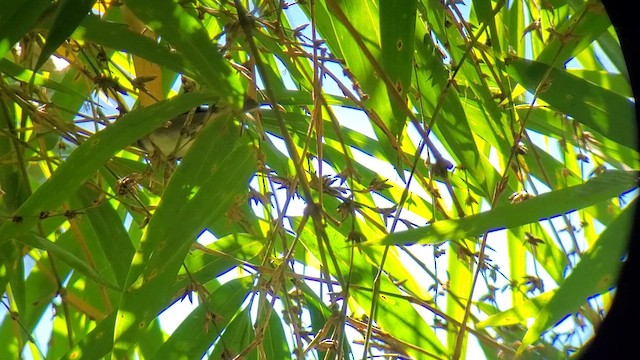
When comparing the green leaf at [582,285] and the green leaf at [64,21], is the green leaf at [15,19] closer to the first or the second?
the green leaf at [64,21]

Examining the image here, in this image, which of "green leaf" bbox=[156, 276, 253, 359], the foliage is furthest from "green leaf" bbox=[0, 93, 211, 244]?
"green leaf" bbox=[156, 276, 253, 359]

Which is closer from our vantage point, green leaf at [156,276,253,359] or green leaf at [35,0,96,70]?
green leaf at [35,0,96,70]

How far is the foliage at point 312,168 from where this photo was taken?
31.9 inches

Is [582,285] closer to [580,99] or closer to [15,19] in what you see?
[580,99]

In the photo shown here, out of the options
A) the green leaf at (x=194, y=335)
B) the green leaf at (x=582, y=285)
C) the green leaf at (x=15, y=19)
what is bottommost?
the green leaf at (x=582, y=285)

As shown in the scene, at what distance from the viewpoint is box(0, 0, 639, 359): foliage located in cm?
81

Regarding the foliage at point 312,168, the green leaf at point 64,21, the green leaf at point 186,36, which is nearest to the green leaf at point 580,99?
the foliage at point 312,168

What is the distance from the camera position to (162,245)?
87 cm

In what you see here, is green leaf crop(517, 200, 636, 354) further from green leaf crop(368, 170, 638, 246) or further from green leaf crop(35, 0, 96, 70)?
green leaf crop(35, 0, 96, 70)

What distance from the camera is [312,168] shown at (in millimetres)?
1020

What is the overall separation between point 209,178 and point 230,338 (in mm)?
262

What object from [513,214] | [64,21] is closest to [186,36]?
[64,21]

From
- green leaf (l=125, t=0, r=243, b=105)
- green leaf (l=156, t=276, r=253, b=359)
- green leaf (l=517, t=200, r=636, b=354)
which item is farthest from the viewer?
green leaf (l=156, t=276, r=253, b=359)

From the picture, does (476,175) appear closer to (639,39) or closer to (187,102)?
(187,102)
